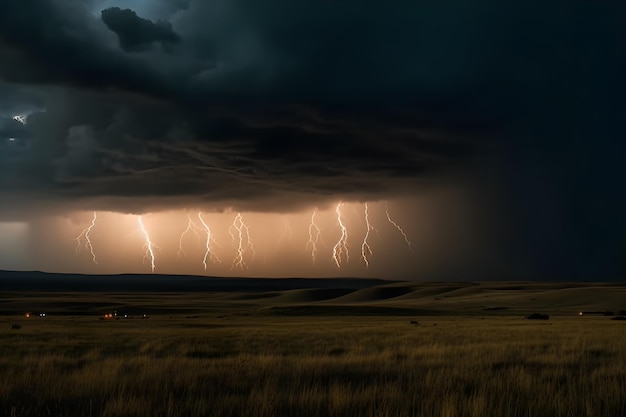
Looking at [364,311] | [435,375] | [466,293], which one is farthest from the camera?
[466,293]

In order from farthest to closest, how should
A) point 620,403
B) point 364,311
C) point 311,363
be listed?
point 364,311 → point 311,363 → point 620,403

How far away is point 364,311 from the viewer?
89625 millimetres

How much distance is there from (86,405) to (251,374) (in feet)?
14.4

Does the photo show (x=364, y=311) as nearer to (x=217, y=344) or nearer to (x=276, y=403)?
(x=217, y=344)

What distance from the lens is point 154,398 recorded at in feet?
30.4

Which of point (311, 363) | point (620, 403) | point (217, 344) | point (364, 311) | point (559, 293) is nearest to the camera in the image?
point (620, 403)

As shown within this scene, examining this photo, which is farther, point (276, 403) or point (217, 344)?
point (217, 344)

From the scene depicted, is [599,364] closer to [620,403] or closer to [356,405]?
[620,403]

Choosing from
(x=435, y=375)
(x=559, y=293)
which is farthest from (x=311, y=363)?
(x=559, y=293)

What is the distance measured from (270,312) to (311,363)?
3001 inches

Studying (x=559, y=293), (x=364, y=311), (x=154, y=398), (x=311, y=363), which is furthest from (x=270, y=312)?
(x=154, y=398)

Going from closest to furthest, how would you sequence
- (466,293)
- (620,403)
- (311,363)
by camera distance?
(620,403), (311,363), (466,293)

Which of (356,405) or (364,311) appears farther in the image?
(364,311)

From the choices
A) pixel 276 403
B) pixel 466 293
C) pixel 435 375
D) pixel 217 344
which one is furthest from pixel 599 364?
pixel 466 293
